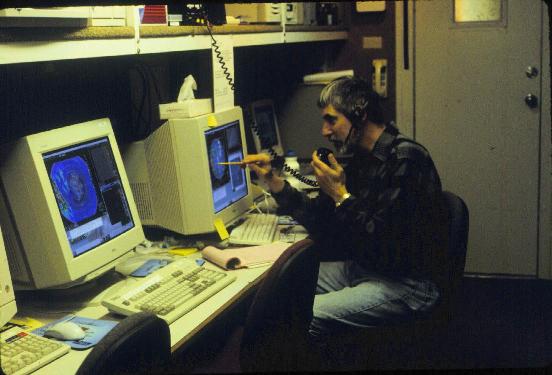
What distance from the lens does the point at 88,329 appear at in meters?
1.63

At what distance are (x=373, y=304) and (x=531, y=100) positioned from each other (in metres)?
2.08

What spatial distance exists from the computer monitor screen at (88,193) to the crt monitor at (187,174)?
278 mm

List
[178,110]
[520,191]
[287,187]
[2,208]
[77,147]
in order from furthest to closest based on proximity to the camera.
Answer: [520,191] → [287,187] → [178,110] → [77,147] → [2,208]

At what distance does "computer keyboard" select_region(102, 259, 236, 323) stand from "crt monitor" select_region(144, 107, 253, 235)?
0.84 feet

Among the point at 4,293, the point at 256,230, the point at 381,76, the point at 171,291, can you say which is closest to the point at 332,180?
the point at 256,230

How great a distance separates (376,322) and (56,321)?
1044mm

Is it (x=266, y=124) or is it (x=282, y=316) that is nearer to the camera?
(x=282, y=316)

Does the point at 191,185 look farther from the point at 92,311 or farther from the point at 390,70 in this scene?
the point at 390,70

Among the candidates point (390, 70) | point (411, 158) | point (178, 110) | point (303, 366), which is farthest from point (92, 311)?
point (390, 70)

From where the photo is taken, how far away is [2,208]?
1.68 m

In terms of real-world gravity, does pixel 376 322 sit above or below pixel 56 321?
below

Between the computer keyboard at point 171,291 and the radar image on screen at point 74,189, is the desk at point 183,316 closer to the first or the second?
the computer keyboard at point 171,291

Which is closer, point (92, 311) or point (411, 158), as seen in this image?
point (92, 311)

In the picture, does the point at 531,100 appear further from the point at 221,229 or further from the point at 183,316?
the point at 183,316
